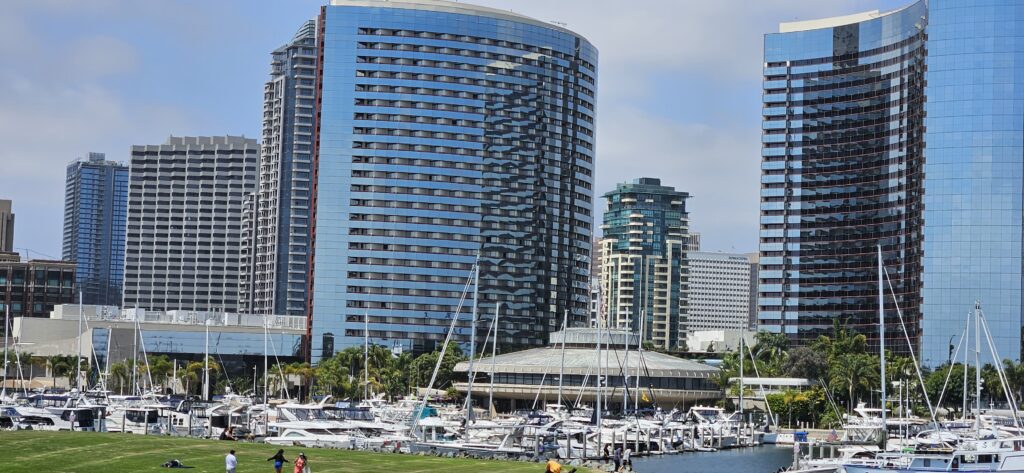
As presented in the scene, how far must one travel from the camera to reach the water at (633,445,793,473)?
443ft

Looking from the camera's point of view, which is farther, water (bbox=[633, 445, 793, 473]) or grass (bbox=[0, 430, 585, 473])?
water (bbox=[633, 445, 793, 473])

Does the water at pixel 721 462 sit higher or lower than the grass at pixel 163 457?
lower

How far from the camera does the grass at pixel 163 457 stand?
8312 cm

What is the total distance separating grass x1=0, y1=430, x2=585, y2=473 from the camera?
83125mm

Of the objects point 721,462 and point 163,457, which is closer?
point 163,457

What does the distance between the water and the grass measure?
117ft

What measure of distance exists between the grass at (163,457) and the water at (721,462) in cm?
3565

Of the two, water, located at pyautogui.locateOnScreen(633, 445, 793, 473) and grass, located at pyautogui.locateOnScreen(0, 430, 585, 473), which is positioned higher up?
grass, located at pyautogui.locateOnScreen(0, 430, 585, 473)

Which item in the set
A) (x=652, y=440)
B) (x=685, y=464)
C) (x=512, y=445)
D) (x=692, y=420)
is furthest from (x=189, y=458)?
(x=692, y=420)

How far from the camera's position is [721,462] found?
14700 cm

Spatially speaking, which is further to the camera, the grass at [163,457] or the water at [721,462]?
the water at [721,462]

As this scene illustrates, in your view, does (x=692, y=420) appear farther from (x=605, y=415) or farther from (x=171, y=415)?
(x=171, y=415)

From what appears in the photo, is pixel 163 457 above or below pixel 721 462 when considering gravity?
above

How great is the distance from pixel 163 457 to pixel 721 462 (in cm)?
7305
